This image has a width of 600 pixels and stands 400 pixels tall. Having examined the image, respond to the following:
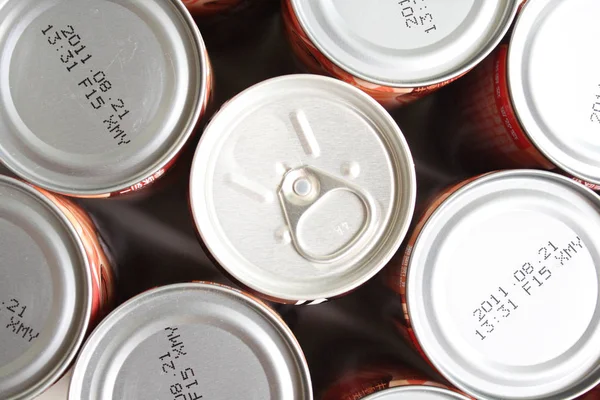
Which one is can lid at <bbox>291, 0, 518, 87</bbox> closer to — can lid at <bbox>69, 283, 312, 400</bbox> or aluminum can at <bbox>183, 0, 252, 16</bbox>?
aluminum can at <bbox>183, 0, 252, 16</bbox>

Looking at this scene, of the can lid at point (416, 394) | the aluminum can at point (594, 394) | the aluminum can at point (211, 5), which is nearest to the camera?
the can lid at point (416, 394)

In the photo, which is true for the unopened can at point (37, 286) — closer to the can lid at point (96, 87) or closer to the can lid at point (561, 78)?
the can lid at point (96, 87)

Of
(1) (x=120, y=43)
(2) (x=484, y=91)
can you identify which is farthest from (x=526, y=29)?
(1) (x=120, y=43)

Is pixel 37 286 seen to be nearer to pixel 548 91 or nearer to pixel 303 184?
pixel 303 184

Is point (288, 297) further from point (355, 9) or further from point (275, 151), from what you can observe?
point (355, 9)

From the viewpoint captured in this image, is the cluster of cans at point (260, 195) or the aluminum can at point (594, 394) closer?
the cluster of cans at point (260, 195)

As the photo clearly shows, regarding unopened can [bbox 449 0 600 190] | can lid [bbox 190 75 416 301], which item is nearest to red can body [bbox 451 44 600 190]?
unopened can [bbox 449 0 600 190]

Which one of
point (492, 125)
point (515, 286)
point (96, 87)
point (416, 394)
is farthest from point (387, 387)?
point (96, 87)

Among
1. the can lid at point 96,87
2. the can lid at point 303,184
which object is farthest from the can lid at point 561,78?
the can lid at point 96,87

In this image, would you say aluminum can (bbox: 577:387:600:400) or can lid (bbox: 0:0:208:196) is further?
aluminum can (bbox: 577:387:600:400)
